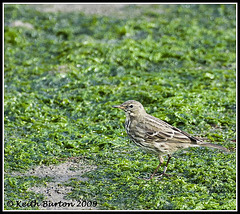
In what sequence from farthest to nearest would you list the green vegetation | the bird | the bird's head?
the bird's head → the bird → the green vegetation

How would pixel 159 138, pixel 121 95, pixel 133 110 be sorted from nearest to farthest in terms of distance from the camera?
1. pixel 159 138
2. pixel 133 110
3. pixel 121 95

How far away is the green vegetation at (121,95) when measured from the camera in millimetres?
6891

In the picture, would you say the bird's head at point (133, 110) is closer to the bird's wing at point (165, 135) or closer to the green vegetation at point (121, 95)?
the bird's wing at point (165, 135)

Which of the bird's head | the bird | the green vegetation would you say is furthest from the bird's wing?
the green vegetation

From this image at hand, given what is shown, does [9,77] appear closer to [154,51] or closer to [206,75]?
[154,51]

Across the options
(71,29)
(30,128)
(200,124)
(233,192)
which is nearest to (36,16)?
(71,29)

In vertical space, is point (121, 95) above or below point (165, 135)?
above

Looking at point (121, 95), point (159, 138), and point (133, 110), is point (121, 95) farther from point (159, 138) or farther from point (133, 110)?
point (159, 138)

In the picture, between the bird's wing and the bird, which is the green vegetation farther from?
the bird's wing

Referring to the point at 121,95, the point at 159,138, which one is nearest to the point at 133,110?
the point at 159,138

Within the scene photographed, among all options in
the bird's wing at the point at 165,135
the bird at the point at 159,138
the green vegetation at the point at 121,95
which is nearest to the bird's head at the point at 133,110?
the bird at the point at 159,138

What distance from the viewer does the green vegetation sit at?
689cm

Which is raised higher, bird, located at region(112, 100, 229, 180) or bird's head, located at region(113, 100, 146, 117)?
bird's head, located at region(113, 100, 146, 117)

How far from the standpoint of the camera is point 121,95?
9992 mm
